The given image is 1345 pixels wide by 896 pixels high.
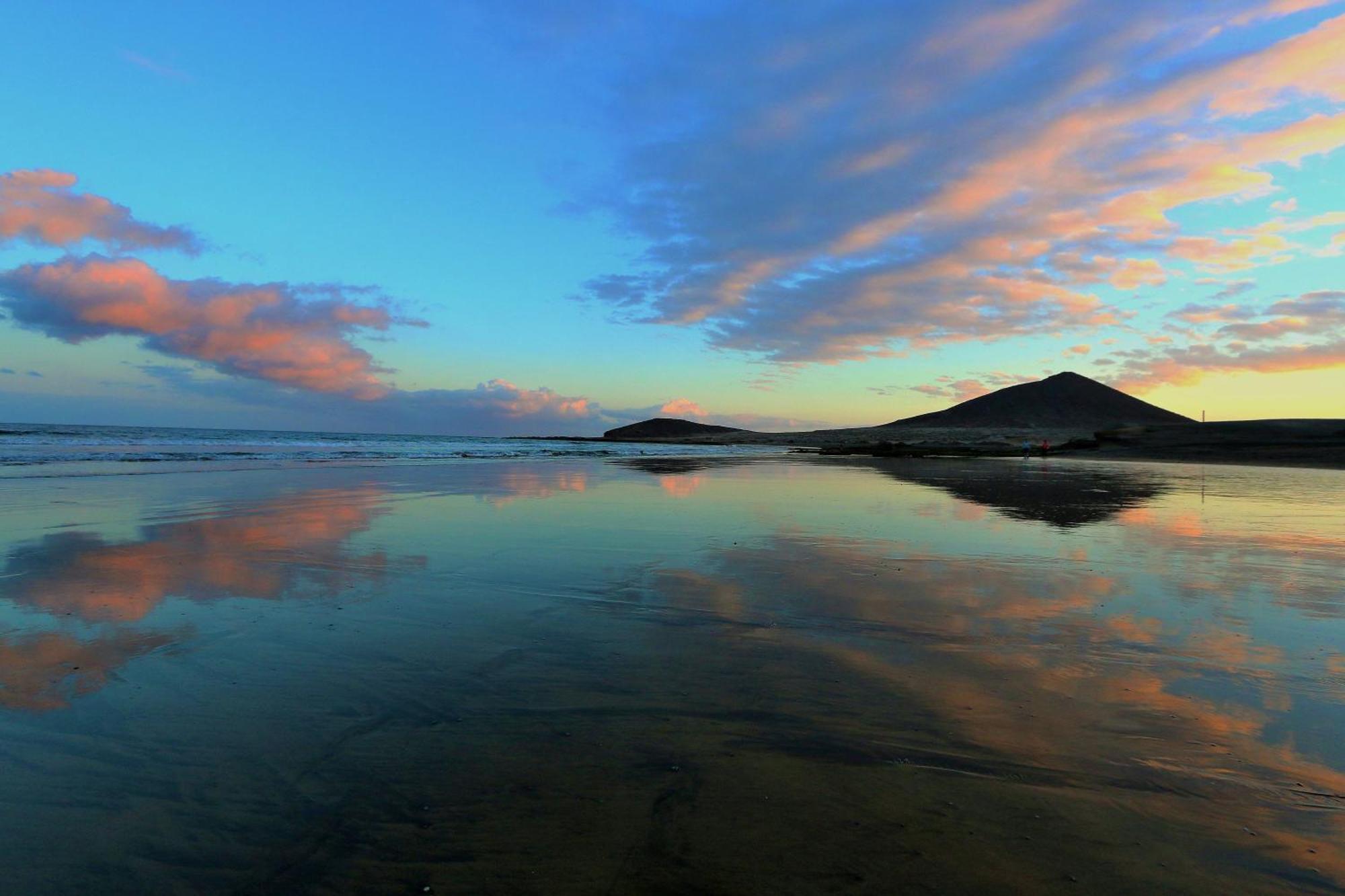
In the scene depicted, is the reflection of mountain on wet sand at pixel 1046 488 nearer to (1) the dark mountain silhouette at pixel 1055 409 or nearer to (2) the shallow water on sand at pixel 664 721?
(2) the shallow water on sand at pixel 664 721

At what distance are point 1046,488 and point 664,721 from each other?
20771 mm

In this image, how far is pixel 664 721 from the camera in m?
3.86

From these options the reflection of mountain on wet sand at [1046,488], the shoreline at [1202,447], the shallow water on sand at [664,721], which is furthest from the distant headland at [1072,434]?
the shallow water on sand at [664,721]

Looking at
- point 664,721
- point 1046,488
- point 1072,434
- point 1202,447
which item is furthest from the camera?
point 1072,434

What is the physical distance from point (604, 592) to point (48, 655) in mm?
4368

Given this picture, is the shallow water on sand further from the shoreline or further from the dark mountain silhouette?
the dark mountain silhouette

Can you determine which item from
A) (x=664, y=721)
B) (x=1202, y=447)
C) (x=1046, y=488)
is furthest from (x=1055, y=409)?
(x=664, y=721)

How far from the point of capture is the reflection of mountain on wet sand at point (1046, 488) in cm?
1418

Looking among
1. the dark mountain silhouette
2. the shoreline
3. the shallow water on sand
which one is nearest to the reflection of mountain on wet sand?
the shallow water on sand

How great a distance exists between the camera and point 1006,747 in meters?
3.54

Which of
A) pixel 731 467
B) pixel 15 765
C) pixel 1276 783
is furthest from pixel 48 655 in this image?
pixel 731 467

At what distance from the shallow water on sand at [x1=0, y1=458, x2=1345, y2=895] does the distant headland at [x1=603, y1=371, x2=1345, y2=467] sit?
43571 millimetres

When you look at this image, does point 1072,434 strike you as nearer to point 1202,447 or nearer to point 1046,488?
point 1202,447

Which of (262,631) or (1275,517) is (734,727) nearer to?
(262,631)
